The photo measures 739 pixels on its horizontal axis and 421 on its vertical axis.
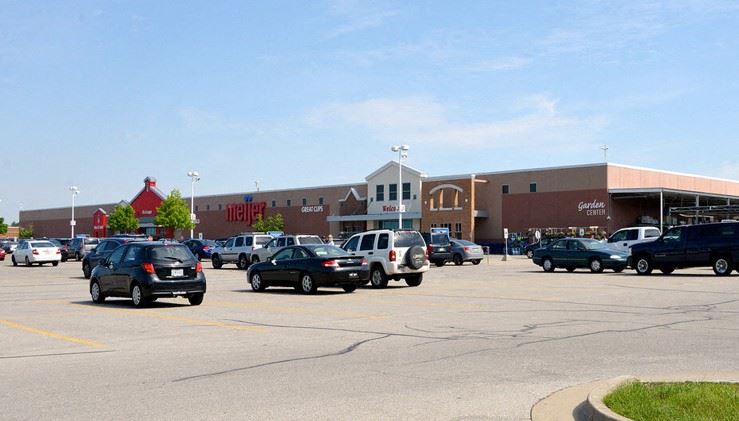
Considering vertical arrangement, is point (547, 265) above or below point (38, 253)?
below

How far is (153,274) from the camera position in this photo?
63.5 feet

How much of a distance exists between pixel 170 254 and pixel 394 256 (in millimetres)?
8138

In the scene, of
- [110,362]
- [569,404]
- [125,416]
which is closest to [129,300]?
[110,362]

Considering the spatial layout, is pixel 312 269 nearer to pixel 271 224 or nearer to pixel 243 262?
pixel 243 262

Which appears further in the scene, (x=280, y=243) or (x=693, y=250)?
(x=280, y=243)

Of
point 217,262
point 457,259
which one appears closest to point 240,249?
point 217,262

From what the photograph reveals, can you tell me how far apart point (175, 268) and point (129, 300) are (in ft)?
10.4

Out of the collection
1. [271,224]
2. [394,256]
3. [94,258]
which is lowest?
[94,258]

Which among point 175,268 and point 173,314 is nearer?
point 173,314

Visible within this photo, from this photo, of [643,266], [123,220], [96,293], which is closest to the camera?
[96,293]

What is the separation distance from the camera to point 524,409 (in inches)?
310

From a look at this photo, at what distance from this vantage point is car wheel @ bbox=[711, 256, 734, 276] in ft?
98.7

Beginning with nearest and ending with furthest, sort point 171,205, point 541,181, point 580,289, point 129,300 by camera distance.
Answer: point 129,300 < point 580,289 < point 541,181 < point 171,205

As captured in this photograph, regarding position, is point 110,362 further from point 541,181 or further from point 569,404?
point 541,181
